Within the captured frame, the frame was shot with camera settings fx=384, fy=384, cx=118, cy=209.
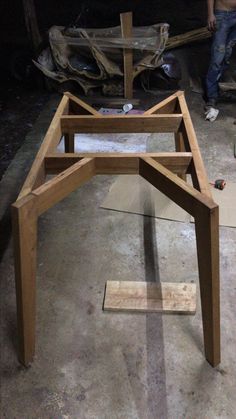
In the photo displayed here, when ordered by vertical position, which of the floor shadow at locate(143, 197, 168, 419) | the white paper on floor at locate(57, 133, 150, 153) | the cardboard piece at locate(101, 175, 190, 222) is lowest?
the floor shadow at locate(143, 197, 168, 419)

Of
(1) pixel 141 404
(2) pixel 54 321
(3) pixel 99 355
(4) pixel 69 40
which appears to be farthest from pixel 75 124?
(4) pixel 69 40

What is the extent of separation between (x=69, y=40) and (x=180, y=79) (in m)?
1.26

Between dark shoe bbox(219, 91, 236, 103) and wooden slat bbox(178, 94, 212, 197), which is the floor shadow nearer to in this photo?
wooden slat bbox(178, 94, 212, 197)

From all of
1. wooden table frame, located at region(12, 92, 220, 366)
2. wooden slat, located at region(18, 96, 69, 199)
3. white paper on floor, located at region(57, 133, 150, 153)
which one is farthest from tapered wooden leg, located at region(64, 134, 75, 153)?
white paper on floor, located at region(57, 133, 150, 153)

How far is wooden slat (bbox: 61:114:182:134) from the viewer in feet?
6.08

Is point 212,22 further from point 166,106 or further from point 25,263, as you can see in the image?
point 25,263

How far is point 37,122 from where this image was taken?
3.47m

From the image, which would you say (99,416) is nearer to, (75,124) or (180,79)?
(75,124)

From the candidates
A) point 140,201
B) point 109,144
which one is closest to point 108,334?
point 140,201

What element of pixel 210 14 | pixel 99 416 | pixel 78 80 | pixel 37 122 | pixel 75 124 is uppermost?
pixel 210 14

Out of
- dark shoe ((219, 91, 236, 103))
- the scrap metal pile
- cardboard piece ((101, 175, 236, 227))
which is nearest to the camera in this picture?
cardboard piece ((101, 175, 236, 227))

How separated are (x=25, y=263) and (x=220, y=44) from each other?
9.70ft

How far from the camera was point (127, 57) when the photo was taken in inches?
142

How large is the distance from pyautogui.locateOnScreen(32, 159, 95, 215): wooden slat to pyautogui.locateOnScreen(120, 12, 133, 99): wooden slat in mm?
2382
